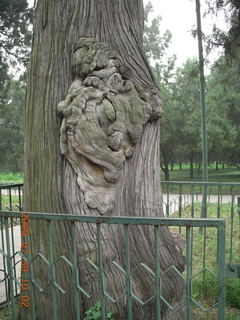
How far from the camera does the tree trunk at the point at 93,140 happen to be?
262 cm

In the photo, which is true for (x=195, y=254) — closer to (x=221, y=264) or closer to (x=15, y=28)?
(x=221, y=264)

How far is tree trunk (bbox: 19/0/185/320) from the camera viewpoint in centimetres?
262

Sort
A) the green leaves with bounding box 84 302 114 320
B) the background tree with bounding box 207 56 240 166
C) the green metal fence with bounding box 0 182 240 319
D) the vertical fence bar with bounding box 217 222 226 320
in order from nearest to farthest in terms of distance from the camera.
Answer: the vertical fence bar with bounding box 217 222 226 320, the green metal fence with bounding box 0 182 240 319, the green leaves with bounding box 84 302 114 320, the background tree with bounding box 207 56 240 166

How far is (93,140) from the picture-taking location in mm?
2557

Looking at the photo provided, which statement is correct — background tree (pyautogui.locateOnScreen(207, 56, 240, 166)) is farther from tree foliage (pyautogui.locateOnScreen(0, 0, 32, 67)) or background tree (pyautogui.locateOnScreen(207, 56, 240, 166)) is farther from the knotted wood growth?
the knotted wood growth

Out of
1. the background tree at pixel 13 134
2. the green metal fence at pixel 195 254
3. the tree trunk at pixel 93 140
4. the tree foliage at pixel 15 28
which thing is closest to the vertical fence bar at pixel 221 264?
the green metal fence at pixel 195 254

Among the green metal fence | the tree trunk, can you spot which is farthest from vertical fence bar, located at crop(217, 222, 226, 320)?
the tree trunk

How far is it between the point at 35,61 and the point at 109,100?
0.89 metres

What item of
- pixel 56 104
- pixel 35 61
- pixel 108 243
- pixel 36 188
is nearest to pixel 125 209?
pixel 108 243

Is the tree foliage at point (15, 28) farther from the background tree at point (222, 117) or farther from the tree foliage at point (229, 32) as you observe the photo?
the background tree at point (222, 117)

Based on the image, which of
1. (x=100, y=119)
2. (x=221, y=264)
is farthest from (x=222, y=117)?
(x=221, y=264)

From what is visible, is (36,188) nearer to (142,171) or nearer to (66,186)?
(66,186)

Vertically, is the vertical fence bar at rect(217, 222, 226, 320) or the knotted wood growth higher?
the knotted wood growth

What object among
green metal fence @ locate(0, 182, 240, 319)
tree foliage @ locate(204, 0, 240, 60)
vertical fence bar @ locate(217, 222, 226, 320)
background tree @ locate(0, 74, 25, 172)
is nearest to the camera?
vertical fence bar @ locate(217, 222, 226, 320)
